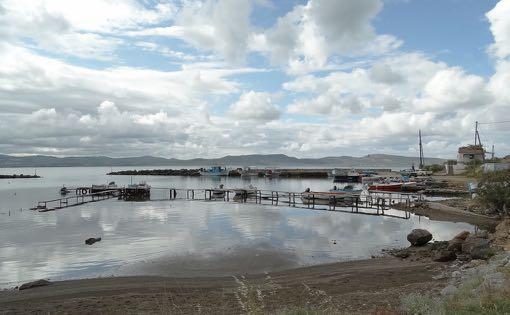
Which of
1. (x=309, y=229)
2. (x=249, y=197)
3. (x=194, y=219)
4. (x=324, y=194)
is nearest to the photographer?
(x=309, y=229)

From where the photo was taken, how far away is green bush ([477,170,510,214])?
3000cm

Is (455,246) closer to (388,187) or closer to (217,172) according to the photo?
(388,187)

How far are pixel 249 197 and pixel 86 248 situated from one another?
34.8 m

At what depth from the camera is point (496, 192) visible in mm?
30391

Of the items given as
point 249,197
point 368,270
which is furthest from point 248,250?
point 249,197

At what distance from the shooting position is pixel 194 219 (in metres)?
35.0

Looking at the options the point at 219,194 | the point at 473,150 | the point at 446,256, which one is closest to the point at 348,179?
the point at 473,150

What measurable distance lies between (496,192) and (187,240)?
74.4 ft

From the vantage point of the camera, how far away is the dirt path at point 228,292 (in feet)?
39.5

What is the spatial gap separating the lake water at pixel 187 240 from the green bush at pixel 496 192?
3.29m

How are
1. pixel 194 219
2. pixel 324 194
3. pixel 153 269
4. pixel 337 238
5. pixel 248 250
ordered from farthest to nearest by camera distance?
pixel 324 194, pixel 194 219, pixel 337 238, pixel 248 250, pixel 153 269

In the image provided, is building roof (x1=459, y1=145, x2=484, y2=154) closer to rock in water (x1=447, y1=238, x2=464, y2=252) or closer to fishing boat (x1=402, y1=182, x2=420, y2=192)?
fishing boat (x1=402, y1=182, x2=420, y2=192)

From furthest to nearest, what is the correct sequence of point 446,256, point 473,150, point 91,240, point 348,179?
point 348,179, point 473,150, point 91,240, point 446,256

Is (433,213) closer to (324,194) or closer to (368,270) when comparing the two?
(324,194)
